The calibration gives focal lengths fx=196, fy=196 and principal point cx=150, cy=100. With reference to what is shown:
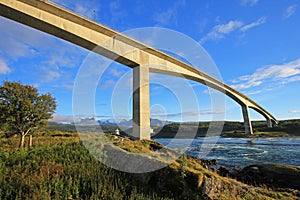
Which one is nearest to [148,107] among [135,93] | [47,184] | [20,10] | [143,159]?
[135,93]

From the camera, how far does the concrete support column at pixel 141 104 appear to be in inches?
598

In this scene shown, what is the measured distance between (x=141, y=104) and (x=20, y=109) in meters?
8.25

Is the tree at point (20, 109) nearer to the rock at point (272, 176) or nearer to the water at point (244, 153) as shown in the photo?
the water at point (244, 153)

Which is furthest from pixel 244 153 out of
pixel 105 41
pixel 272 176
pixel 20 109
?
pixel 20 109

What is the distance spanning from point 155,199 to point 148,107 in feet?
36.6

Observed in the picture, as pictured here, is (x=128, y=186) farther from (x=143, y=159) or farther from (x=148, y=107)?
(x=148, y=107)

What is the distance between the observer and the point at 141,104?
1559 centimetres

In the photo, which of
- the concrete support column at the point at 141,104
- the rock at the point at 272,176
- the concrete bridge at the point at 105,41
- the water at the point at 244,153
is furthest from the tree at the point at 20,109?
the rock at the point at 272,176

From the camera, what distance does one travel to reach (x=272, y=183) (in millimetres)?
9531

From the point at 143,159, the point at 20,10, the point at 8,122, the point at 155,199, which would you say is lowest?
the point at 155,199

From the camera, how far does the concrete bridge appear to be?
38.2 ft

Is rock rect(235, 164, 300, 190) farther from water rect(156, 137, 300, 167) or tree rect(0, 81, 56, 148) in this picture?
tree rect(0, 81, 56, 148)

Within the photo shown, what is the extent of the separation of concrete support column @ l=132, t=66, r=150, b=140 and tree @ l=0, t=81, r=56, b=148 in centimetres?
660

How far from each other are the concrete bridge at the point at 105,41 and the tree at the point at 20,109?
14.1ft
